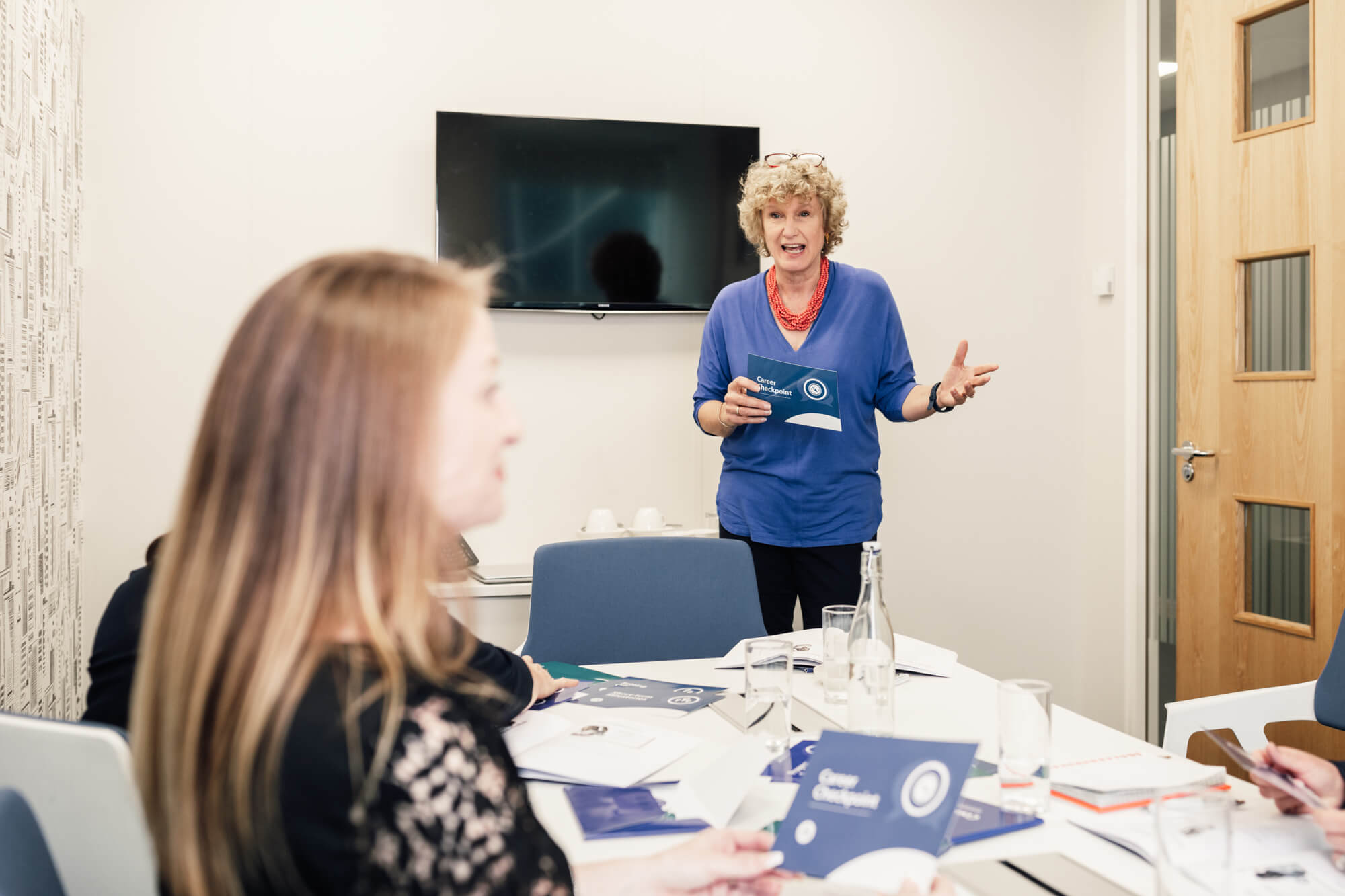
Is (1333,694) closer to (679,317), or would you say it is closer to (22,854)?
(22,854)

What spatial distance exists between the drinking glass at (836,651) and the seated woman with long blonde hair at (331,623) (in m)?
0.90

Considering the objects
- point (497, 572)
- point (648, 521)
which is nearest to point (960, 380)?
point (648, 521)

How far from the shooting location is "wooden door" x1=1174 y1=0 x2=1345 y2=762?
2.68 meters

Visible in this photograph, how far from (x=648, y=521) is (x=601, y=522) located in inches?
5.9

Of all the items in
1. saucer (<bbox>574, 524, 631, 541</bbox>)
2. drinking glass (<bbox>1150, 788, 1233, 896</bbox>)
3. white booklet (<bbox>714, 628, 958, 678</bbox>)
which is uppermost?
saucer (<bbox>574, 524, 631, 541</bbox>)

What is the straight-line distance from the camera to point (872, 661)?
54.4 inches

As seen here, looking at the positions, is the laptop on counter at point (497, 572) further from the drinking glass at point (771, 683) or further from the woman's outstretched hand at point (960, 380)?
the drinking glass at point (771, 683)

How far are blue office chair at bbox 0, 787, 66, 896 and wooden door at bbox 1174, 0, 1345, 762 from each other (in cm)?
282

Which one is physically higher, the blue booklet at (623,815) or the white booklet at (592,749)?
the white booklet at (592,749)

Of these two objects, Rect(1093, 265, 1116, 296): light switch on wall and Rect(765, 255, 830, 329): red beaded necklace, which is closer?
Rect(765, 255, 830, 329): red beaded necklace

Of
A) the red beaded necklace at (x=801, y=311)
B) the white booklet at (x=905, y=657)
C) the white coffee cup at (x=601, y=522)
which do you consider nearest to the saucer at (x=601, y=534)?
the white coffee cup at (x=601, y=522)

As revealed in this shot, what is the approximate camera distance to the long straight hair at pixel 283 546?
24.3 inches

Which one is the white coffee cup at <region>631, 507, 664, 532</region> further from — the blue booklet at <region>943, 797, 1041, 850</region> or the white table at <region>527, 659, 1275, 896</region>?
the blue booklet at <region>943, 797, 1041, 850</region>

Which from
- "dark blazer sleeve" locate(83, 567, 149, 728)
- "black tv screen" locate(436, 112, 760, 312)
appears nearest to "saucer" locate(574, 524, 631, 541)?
"black tv screen" locate(436, 112, 760, 312)
